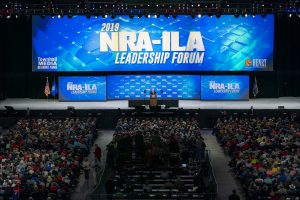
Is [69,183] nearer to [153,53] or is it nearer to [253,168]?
[253,168]

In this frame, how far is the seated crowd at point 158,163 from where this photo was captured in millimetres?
29000

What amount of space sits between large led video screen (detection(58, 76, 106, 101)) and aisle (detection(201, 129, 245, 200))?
31.5 feet

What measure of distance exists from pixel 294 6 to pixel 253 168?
17997 mm

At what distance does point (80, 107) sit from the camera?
154ft

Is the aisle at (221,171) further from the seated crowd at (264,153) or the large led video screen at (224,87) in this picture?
the large led video screen at (224,87)

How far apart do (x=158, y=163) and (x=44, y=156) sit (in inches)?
192

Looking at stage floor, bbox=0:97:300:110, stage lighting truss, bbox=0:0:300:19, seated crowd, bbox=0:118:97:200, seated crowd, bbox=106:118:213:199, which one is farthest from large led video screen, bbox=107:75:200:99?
seated crowd, bbox=106:118:213:199

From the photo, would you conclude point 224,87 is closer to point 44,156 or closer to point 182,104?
point 182,104

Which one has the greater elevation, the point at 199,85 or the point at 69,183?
the point at 199,85

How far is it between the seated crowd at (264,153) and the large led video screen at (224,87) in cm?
573

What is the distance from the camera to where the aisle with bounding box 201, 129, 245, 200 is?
31283 mm

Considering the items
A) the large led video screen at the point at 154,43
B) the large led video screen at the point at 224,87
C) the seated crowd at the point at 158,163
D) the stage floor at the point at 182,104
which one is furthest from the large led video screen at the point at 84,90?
the seated crowd at the point at 158,163

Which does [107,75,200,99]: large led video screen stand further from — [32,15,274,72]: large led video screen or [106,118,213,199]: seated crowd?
[106,118,213,199]: seated crowd

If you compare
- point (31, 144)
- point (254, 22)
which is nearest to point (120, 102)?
point (254, 22)
